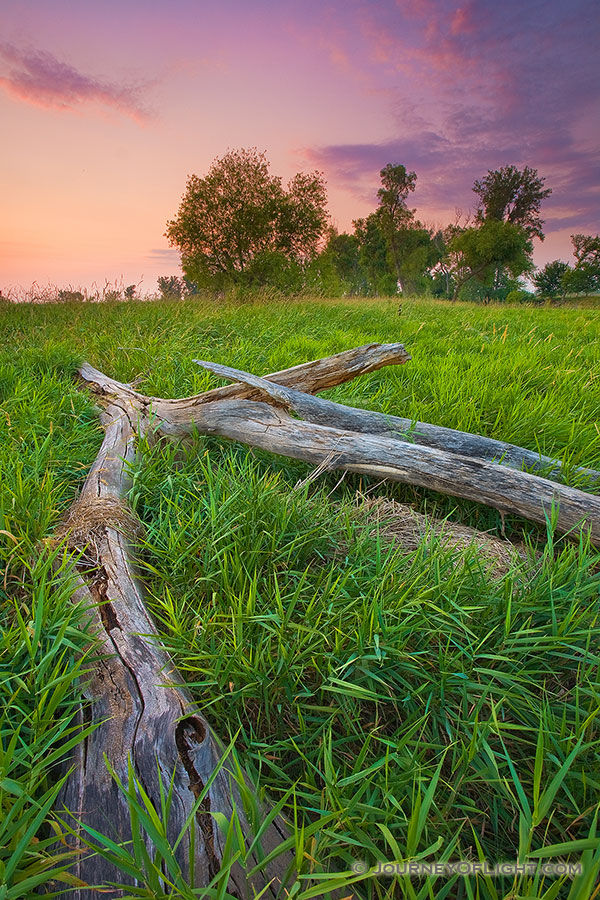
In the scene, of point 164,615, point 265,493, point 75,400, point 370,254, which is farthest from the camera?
point 370,254

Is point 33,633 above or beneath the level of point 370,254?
beneath

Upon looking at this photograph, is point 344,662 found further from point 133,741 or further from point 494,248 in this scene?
point 494,248

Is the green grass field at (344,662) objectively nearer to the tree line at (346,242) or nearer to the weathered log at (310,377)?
the weathered log at (310,377)

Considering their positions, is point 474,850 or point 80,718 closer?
point 474,850

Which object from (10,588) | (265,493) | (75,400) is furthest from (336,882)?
(75,400)

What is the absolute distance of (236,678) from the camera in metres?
1.48

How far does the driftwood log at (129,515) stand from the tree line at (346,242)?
8658 millimetres

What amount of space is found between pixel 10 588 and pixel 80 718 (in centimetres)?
86

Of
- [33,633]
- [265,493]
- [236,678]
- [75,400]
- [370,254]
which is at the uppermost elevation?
[370,254]

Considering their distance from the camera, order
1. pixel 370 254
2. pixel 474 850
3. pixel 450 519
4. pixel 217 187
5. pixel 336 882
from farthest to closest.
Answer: pixel 370 254 → pixel 217 187 → pixel 450 519 → pixel 474 850 → pixel 336 882

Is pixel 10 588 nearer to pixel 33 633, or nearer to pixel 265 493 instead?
pixel 33 633

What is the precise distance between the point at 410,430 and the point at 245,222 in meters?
26.3

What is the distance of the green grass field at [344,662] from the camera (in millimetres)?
1124

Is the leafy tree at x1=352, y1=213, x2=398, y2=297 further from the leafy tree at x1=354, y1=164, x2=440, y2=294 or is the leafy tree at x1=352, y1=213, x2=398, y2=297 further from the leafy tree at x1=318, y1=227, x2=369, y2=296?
the leafy tree at x1=318, y1=227, x2=369, y2=296
